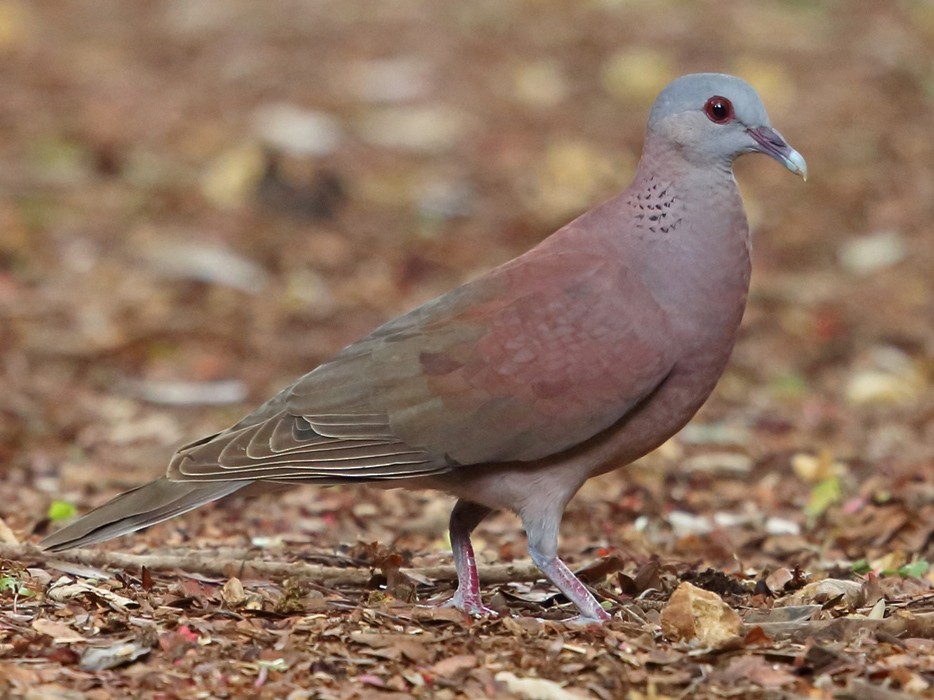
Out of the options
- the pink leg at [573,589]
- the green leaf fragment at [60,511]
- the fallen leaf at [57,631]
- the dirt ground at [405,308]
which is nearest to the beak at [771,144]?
the dirt ground at [405,308]

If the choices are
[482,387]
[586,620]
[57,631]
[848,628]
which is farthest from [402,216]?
[848,628]

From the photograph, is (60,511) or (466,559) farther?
(60,511)

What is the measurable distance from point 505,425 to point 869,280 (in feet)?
18.3

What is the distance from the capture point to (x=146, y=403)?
8.30 meters

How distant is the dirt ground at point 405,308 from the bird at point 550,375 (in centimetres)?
35

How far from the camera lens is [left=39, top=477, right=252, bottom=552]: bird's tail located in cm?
496

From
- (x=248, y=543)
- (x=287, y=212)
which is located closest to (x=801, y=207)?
(x=287, y=212)

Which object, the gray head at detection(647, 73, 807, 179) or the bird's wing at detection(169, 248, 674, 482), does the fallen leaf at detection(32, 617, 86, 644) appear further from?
the gray head at detection(647, 73, 807, 179)

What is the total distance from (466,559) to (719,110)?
66.7 inches

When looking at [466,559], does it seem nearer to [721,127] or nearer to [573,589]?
[573,589]

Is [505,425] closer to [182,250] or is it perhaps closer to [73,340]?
[73,340]

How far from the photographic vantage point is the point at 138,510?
196 inches

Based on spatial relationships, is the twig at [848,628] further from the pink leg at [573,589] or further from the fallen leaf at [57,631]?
the fallen leaf at [57,631]

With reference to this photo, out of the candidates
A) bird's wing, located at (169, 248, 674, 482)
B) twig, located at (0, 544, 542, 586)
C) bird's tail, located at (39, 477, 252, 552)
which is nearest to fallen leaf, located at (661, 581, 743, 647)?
bird's wing, located at (169, 248, 674, 482)
